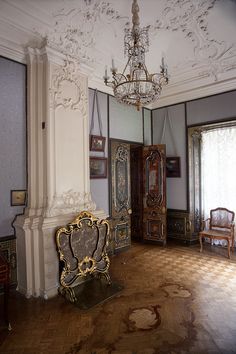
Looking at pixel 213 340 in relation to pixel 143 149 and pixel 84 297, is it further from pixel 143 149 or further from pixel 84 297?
pixel 143 149

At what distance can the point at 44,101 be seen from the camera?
3.44 m

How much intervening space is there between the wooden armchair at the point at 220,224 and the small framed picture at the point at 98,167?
236cm

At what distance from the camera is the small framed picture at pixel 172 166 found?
571 cm

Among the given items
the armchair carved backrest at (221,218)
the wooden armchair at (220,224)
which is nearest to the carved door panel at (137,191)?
the wooden armchair at (220,224)

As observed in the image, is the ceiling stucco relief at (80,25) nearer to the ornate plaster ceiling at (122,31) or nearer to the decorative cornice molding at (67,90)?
the ornate plaster ceiling at (122,31)

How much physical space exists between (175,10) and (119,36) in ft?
3.03

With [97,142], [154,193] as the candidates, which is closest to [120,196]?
[154,193]

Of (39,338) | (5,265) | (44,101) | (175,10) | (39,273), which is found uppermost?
(175,10)

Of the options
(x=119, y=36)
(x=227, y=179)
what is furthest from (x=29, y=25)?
(x=227, y=179)

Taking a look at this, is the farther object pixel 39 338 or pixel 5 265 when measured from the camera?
pixel 5 265

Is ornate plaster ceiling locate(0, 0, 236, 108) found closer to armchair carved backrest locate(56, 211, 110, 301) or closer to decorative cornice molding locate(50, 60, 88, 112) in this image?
decorative cornice molding locate(50, 60, 88, 112)

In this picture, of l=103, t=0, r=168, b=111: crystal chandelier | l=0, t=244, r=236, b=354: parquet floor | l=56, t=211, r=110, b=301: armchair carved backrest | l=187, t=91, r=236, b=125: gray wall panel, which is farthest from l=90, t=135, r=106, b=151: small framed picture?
l=0, t=244, r=236, b=354: parquet floor

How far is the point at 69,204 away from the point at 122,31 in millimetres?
2788

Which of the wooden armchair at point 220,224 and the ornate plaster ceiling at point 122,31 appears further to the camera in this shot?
the wooden armchair at point 220,224
